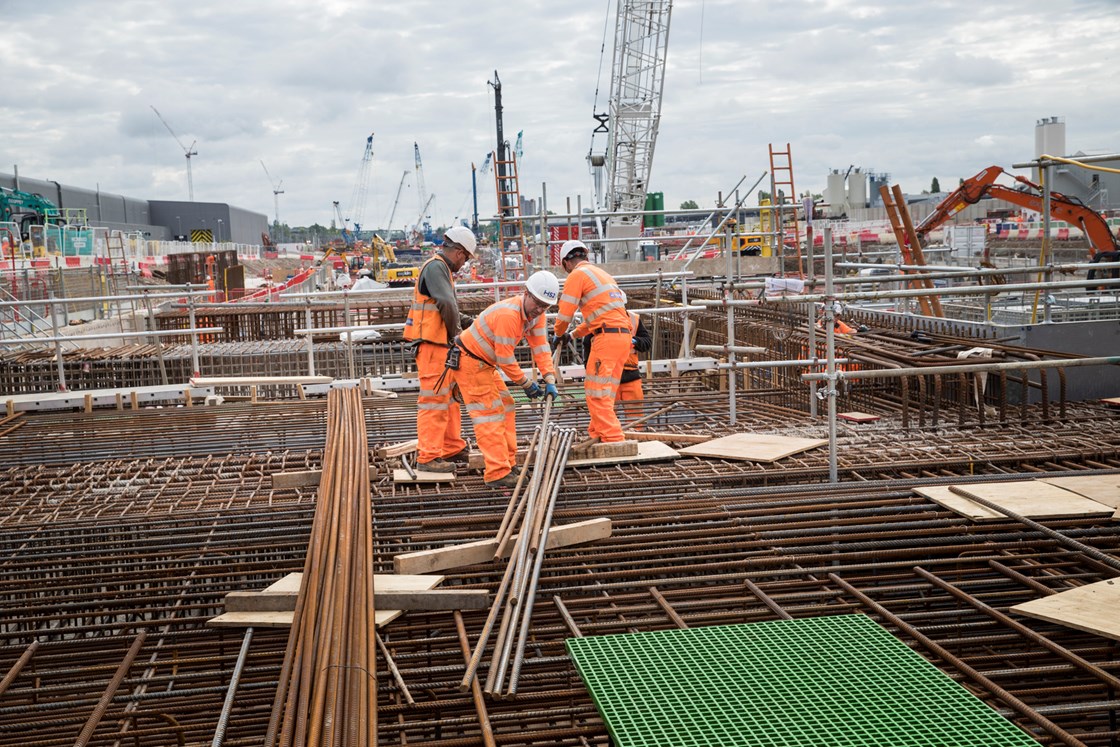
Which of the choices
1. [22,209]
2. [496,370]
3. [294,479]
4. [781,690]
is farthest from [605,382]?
[22,209]

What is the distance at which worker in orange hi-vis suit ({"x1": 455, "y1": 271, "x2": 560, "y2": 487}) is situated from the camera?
6.99 meters

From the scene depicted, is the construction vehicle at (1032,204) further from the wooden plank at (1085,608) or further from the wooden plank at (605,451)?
the wooden plank at (1085,608)

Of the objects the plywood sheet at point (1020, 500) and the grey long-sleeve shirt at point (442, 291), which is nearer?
the plywood sheet at point (1020, 500)

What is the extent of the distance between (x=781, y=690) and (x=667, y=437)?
4575 mm

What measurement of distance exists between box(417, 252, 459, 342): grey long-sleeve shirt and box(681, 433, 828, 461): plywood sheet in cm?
206

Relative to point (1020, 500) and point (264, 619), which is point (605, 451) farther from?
point (264, 619)

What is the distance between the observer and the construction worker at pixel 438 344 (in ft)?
24.5

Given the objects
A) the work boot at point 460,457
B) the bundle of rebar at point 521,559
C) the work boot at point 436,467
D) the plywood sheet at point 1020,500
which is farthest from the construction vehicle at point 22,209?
the plywood sheet at point 1020,500

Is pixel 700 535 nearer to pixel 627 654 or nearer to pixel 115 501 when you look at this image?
pixel 627 654

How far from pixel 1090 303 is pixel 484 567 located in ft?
32.5

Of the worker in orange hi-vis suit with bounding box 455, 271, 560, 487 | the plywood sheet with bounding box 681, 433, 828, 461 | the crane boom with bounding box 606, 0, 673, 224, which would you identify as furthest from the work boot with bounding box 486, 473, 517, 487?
the crane boom with bounding box 606, 0, 673, 224

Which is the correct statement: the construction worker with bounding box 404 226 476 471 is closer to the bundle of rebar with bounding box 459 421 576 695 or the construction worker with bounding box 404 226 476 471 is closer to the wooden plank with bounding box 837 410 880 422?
the bundle of rebar with bounding box 459 421 576 695

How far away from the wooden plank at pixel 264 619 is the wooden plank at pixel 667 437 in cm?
398

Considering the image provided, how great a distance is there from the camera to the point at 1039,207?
17.3m
